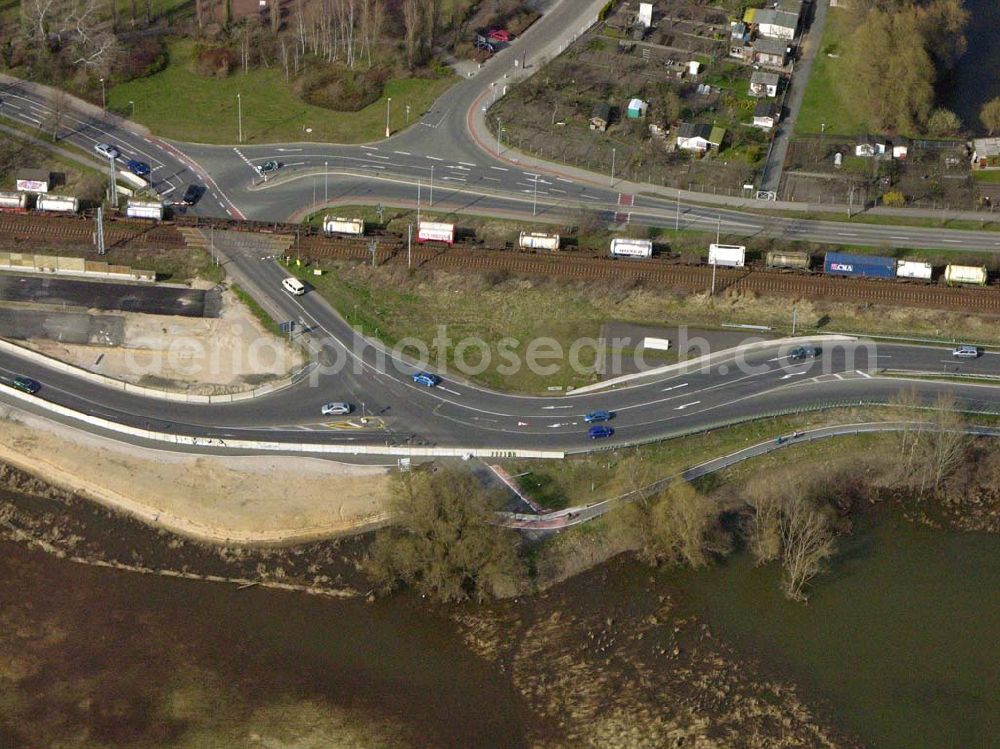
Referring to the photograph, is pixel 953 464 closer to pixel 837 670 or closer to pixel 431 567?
pixel 837 670

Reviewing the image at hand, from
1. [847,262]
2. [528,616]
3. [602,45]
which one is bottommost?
[528,616]

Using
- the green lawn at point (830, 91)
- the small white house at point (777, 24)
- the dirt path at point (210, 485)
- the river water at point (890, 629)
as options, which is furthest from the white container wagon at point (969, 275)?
the dirt path at point (210, 485)

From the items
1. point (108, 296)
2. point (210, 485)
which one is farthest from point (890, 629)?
point (108, 296)

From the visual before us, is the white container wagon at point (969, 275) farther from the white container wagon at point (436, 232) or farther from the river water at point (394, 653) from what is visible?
the white container wagon at point (436, 232)

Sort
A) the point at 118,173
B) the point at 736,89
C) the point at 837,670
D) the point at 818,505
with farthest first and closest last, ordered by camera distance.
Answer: the point at 736,89, the point at 118,173, the point at 818,505, the point at 837,670

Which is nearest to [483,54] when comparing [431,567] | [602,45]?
[602,45]

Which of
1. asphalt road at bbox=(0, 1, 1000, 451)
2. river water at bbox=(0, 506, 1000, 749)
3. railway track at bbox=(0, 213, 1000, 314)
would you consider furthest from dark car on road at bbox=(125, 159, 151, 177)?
river water at bbox=(0, 506, 1000, 749)

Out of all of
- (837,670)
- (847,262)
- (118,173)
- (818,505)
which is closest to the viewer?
(837,670)
